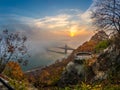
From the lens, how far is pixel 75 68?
3519cm

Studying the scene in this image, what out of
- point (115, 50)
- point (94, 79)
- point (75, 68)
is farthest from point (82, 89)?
point (75, 68)

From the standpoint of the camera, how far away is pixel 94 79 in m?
29.4

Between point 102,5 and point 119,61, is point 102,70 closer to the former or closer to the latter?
point 119,61

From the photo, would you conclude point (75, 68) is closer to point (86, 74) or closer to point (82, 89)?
point (86, 74)

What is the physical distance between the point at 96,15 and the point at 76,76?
301 inches

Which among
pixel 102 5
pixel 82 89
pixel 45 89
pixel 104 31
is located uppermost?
pixel 102 5

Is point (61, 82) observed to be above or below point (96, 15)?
below

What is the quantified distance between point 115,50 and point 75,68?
6.14 m

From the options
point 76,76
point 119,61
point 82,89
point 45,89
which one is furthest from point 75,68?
point 82,89

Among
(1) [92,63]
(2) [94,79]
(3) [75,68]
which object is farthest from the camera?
(3) [75,68]

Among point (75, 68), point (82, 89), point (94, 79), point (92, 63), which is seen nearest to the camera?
point (82, 89)

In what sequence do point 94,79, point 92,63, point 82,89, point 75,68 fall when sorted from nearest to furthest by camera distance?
point 82,89 → point 94,79 → point 92,63 → point 75,68

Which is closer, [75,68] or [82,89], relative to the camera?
[82,89]

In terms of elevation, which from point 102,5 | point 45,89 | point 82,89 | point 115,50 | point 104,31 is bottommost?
point 45,89
